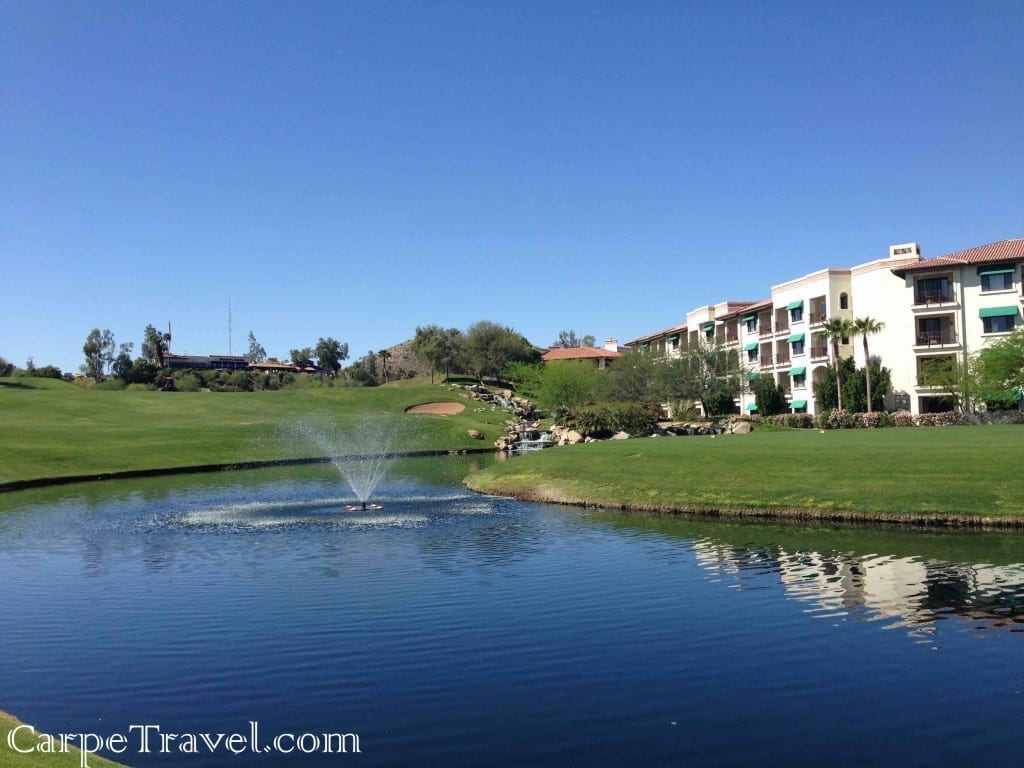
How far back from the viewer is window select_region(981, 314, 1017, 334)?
7131cm

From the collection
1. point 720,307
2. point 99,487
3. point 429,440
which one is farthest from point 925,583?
point 720,307

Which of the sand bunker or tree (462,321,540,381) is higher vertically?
tree (462,321,540,381)

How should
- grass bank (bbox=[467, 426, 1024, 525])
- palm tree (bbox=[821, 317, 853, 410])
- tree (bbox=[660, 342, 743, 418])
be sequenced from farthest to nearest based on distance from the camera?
tree (bbox=[660, 342, 743, 418]) → palm tree (bbox=[821, 317, 853, 410]) → grass bank (bbox=[467, 426, 1024, 525])

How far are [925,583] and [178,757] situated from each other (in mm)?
17707

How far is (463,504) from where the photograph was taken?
40656 millimetres

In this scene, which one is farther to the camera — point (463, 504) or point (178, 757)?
point (463, 504)

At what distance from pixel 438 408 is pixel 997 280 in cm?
6147

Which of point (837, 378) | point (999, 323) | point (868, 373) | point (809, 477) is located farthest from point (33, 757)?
point (999, 323)

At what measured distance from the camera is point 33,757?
989 cm

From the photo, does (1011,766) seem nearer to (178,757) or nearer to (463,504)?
(178,757)

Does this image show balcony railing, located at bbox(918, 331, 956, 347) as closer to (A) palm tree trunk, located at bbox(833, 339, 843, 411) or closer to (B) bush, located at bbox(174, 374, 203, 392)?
(A) palm tree trunk, located at bbox(833, 339, 843, 411)

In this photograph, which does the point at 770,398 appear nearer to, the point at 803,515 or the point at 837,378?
the point at 837,378

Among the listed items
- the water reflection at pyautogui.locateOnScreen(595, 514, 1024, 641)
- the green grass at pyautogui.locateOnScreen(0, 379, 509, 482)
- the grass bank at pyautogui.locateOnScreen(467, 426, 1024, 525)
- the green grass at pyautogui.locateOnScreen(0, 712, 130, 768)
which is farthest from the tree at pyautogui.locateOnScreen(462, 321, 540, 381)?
the green grass at pyautogui.locateOnScreen(0, 712, 130, 768)

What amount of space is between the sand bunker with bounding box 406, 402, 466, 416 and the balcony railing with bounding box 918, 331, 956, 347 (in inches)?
2033
